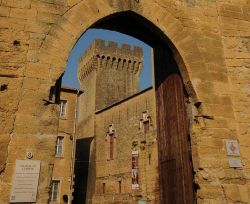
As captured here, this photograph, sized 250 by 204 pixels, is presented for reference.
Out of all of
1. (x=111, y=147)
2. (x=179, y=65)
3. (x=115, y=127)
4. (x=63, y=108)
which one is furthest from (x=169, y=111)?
(x=111, y=147)

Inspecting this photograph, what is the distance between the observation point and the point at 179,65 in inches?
186

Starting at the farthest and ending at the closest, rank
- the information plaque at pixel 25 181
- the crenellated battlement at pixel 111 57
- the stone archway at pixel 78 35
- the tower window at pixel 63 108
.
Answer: the crenellated battlement at pixel 111 57 → the tower window at pixel 63 108 → the stone archway at pixel 78 35 → the information plaque at pixel 25 181

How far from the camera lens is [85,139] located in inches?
1009

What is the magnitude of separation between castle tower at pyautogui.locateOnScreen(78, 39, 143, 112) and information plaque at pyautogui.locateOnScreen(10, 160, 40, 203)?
2467 centimetres

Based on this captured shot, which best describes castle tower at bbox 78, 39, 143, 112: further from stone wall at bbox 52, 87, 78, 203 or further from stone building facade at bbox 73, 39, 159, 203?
stone wall at bbox 52, 87, 78, 203

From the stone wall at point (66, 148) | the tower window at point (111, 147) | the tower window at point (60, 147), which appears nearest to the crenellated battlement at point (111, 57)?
the tower window at point (111, 147)

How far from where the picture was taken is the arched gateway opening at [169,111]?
14.9 feet

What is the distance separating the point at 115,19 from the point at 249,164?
3.03m

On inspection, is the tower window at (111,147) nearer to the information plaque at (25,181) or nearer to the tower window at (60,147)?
the tower window at (60,147)

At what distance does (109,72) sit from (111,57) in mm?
1591

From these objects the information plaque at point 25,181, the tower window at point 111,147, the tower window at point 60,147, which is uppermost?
the tower window at point 111,147

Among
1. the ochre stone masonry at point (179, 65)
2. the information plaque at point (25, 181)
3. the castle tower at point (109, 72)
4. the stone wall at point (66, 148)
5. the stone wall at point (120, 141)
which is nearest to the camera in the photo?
the information plaque at point (25, 181)

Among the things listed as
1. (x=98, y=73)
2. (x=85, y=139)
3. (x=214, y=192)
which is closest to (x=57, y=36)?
(x=214, y=192)

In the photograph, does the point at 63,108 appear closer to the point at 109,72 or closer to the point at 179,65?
the point at 109,72
